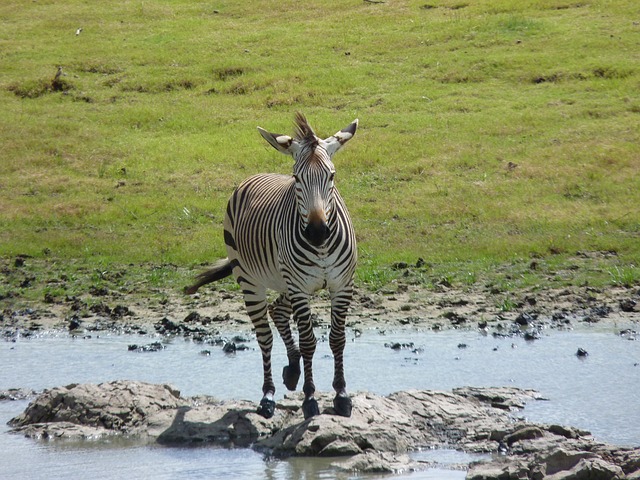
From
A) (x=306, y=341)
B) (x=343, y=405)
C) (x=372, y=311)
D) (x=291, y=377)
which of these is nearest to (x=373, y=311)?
(x=372, y=311)

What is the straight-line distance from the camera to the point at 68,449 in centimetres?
891

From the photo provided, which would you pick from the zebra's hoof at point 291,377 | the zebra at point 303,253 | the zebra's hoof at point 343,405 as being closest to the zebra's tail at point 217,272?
the zebra at point 303,253

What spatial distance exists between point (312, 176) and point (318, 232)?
54cm

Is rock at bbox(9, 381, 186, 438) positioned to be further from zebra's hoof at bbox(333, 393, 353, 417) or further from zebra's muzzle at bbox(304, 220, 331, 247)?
zebra's muzzle at bbox(304, 220, 331, 247)

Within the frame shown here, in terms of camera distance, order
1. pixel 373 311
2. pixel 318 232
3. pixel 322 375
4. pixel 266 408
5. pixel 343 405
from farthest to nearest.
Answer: pixel 373 311 → pixel 322 375 → pixel 266 408 → pixel 343 405 → pixel 318 232

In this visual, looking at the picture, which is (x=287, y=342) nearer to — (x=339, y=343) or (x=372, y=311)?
(x=339, y=343)

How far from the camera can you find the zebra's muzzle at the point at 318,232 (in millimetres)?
8133

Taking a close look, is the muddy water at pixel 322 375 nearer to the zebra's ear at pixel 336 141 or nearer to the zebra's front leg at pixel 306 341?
the zebra's front leg at pixel 306 341

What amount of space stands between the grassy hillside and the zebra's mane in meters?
6.52

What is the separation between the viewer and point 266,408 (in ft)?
30.3

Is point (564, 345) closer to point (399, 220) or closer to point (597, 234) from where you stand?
point (597, 234)

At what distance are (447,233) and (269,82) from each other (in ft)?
39.7

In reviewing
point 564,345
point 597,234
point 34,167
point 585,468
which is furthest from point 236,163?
point 585,468

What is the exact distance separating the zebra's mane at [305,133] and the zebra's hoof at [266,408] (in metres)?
2.30
